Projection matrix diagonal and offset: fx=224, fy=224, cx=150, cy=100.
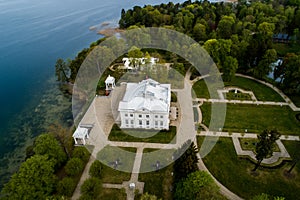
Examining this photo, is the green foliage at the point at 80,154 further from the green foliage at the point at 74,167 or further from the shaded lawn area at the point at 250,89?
the shaded lawn area at the point at 250,89

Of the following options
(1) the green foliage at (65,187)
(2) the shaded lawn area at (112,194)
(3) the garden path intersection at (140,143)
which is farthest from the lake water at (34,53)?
(2) the shaded lawn area at (112,194)

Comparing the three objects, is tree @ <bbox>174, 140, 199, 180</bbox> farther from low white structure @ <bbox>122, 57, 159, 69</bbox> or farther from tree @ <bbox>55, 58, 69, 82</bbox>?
tree @ <bbox>55, 58, 69, 82</bbox>

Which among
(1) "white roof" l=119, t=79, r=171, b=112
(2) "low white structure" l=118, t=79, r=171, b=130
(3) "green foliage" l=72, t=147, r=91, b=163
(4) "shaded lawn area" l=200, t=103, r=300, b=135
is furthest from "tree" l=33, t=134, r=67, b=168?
(4) "shaded lawn area" l=200, t=103, r=300, b=135

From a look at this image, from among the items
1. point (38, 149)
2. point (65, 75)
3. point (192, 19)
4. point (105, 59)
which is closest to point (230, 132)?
point (38, 149)

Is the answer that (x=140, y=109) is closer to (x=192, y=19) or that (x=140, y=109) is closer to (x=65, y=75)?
(x=65, y=75)

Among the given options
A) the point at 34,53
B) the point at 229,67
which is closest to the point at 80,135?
the point at 229,67

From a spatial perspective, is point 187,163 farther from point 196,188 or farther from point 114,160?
point 114,160
